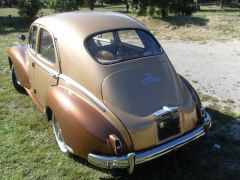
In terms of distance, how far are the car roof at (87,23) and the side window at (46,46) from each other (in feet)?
0.43

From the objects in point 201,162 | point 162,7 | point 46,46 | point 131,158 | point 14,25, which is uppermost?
point 162,7

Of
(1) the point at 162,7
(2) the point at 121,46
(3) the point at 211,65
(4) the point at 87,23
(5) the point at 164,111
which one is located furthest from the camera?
(1) the point at 162,7

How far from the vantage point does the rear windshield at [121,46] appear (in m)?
4.49

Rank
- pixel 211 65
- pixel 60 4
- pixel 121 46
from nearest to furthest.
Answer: pixel 121 46 < pixel 211 65 < pixel 60 4

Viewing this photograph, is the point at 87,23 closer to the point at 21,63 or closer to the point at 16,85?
the point at 21,63

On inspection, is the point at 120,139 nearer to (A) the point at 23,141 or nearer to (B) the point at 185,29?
(A) the point at 23,141

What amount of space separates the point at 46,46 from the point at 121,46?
1.12 m

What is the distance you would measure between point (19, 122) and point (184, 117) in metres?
2.77

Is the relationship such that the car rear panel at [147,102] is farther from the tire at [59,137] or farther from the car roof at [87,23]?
the tire at [59,137]

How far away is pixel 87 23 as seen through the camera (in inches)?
187

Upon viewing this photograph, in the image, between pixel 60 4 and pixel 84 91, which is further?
pixel 60 4

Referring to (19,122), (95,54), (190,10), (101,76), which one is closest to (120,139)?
(101,76)

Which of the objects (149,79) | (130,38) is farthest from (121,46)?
(149,79)

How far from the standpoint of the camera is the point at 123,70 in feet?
14.1
